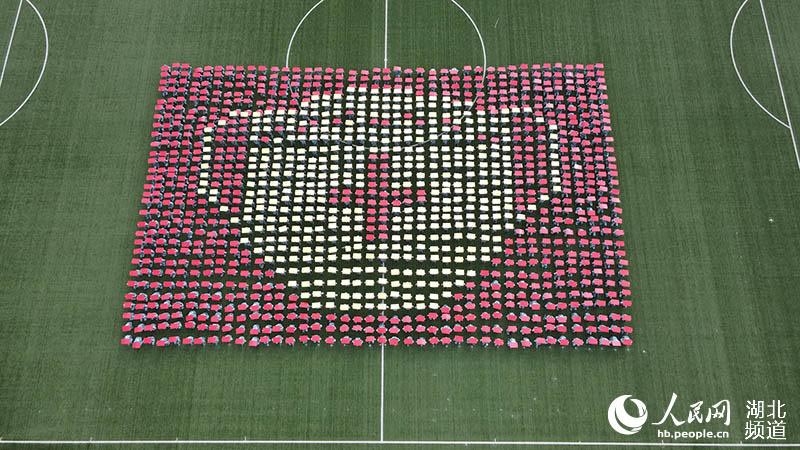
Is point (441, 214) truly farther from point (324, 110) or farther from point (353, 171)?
point (324, 110)

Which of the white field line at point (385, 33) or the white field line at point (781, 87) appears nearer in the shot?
the white field line at point (781, 87)

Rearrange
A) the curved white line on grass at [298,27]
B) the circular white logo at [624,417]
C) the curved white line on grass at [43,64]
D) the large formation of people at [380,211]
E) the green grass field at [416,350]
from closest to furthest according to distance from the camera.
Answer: the circular white logo at [624,417], the green grass field at [416,350], the large formation of people at [380,211], the curved white line on grass at [43,64], the curved white line on grass at [298,27]

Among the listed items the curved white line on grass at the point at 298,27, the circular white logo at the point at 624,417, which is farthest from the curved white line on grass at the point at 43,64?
the circular white logo at the point at 624,417

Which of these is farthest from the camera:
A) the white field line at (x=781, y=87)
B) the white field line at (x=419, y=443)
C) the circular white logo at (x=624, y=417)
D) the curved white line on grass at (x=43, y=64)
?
the curved white line on grass at (x=43, y=64)

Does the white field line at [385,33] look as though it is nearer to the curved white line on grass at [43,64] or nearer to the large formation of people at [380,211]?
the large formation of people at [380,211]

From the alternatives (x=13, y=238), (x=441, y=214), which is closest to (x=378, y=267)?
(x=441, y=214)

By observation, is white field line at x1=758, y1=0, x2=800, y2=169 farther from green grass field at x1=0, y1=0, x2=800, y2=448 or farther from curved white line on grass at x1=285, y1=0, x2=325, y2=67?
curved white line on grass at x1=285, y1=0, x2=325, y2=67
